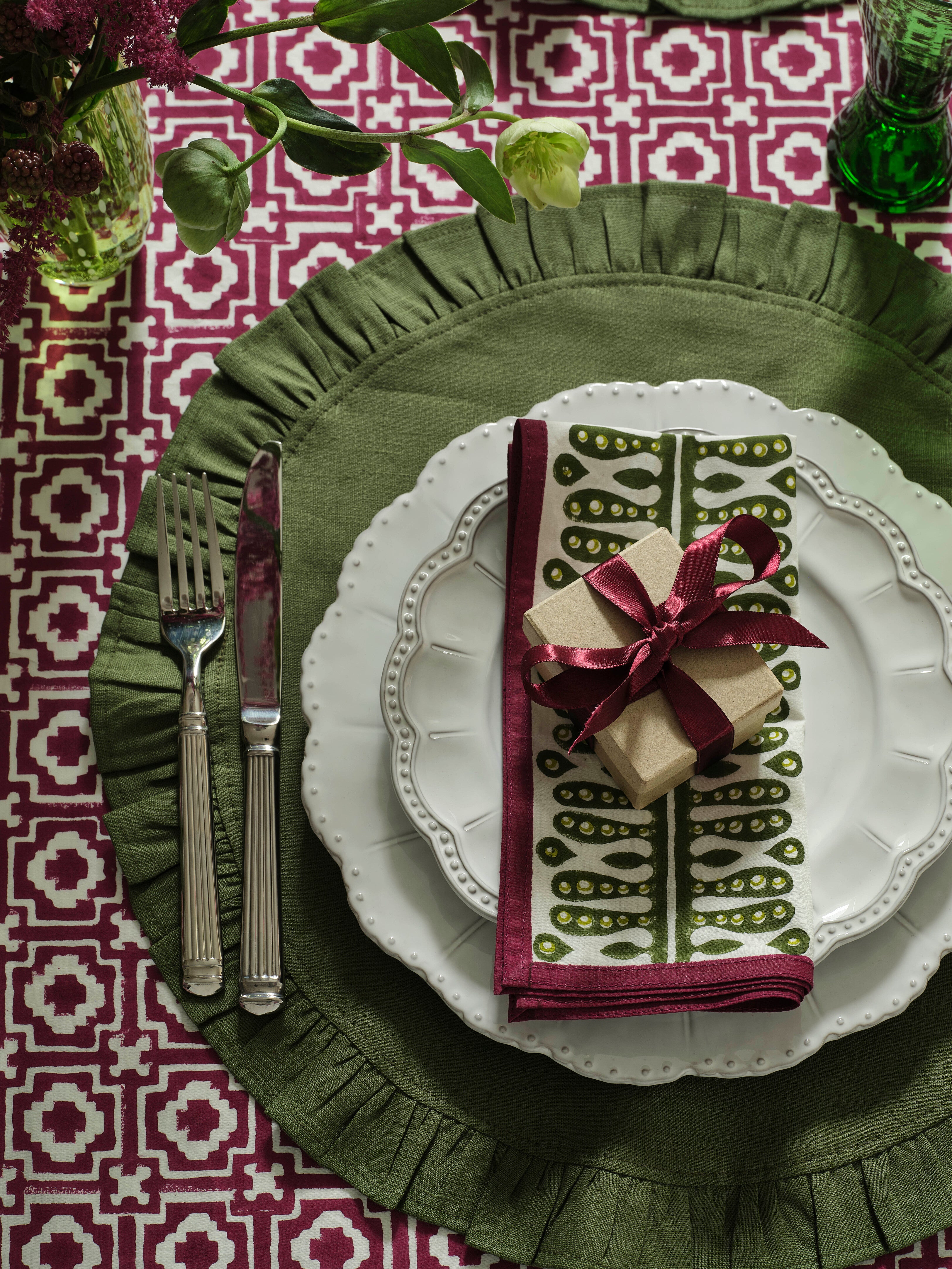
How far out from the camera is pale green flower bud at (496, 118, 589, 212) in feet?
2.01

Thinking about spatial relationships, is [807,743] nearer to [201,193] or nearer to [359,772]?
[359,772]

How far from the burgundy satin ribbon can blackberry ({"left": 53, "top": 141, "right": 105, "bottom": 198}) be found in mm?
415

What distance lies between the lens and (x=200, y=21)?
649mm

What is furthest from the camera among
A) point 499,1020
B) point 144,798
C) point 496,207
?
point 144,798

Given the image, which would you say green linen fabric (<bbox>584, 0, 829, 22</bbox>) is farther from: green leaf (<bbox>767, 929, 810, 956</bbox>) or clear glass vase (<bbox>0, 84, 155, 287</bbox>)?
green leaf (<bbox>767, 929, 810, 956</bbox>)

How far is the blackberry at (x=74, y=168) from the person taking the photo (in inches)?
25.6

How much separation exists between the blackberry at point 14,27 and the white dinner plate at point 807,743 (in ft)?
1.32

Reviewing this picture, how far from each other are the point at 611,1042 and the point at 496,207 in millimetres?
586

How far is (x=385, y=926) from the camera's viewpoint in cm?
82

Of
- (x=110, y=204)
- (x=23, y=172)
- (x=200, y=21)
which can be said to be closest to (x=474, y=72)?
(x=200, y=21)

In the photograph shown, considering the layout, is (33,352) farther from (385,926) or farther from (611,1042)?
(611,1042)

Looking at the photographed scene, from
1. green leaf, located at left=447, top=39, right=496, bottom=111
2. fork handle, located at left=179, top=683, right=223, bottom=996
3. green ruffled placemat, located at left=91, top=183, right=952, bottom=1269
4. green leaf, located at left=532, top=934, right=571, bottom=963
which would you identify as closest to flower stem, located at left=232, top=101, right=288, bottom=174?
green leaf, located at left=447, top=39, right=496, bottom=111

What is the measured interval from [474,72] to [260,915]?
62 centimetres

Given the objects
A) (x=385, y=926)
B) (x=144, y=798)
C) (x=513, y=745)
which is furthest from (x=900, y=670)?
(x=144, y=798)
